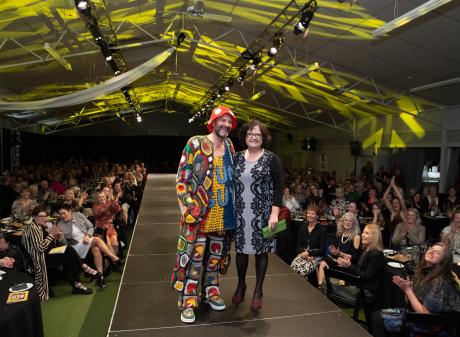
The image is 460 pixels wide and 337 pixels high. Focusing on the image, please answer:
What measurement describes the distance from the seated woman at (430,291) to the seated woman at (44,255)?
3.53m

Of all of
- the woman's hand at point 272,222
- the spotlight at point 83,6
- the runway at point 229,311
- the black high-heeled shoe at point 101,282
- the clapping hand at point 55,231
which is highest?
the spotlight at point 83,6

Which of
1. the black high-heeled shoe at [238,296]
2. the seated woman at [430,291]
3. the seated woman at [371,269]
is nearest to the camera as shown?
the black high-heeled shoe at [238,296]

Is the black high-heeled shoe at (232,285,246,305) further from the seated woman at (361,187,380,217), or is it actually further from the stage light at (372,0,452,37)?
the seated woman at (361,187,380,217)

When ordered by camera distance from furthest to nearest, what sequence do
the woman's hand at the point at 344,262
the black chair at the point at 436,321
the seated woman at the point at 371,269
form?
1. the woman's hand at the point at 344,262
2. the seated woman at the point at 371,269
3. the black chair at the point at 436,321

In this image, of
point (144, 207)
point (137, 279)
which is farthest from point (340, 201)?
point (137, 279)

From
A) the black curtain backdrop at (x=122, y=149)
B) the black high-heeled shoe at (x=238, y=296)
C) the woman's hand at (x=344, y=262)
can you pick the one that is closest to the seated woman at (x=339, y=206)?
the woman's hand at (x=344, y=262)

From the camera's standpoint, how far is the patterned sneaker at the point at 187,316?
2096 millimetres

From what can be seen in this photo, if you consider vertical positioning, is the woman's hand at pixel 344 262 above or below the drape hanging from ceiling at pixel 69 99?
below

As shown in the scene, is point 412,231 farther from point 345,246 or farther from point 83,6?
point 83,6

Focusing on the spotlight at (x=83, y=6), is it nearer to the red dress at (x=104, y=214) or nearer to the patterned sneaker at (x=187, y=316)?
the red dress at (x=104, y=214)

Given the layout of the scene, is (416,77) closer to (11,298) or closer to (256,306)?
(256,306)

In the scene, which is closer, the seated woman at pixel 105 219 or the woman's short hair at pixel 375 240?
the woman's short hair at pixel 375 240

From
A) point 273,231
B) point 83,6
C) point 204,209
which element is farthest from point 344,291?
point 83,6

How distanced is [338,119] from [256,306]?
12832 millimetres
